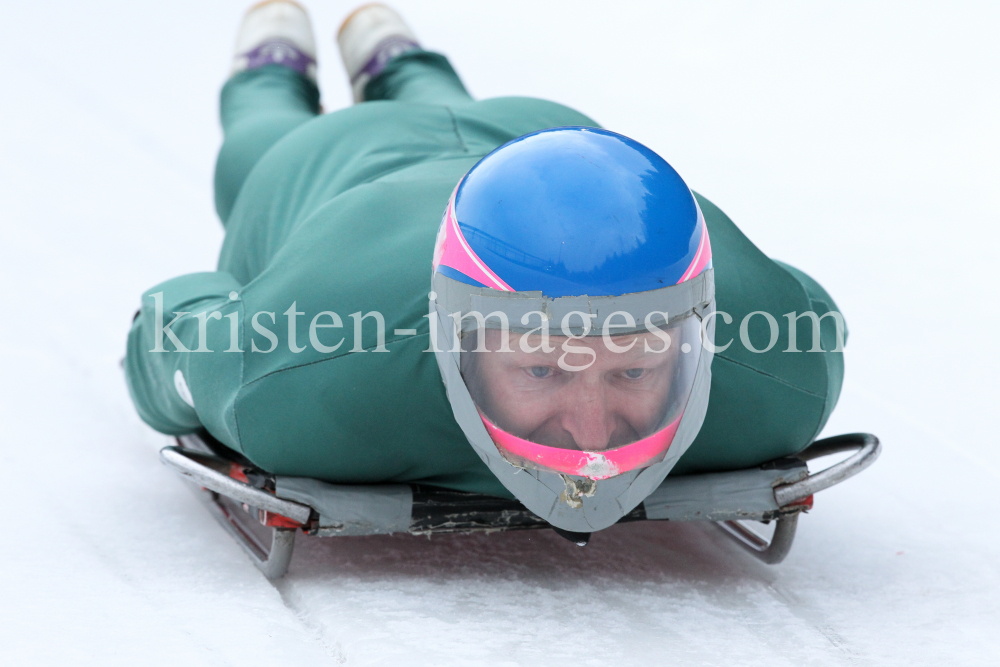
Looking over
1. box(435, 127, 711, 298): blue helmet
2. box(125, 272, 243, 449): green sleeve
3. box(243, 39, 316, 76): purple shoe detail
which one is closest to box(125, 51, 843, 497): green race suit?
box(125, 272, 243, 449): green sleeve

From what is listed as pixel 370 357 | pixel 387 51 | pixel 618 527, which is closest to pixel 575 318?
pixel 370 357

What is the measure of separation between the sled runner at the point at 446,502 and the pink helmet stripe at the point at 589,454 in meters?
0.25

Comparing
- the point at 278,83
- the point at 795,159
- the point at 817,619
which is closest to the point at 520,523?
the point at 817,619

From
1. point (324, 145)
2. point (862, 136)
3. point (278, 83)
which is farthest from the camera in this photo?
point (862, 136)

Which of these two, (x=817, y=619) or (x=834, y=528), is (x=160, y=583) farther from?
(x=834, y=528)

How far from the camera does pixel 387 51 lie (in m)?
3.90

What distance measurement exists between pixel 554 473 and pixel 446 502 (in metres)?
0.33

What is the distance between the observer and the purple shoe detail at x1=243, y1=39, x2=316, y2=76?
3.81 metres

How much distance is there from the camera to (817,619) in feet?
6.27

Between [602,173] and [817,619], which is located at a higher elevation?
[602,173]

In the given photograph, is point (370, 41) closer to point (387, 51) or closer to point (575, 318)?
point (387, 51)

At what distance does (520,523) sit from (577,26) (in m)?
5.29

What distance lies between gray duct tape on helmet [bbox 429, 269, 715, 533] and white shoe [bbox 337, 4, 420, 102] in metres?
2.36

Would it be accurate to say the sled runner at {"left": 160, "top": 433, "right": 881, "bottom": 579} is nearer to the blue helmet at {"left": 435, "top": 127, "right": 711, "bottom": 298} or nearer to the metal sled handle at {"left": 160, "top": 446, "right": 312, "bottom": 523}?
the metal sled handle at {"left": 160, "top": 446, "right": 312, "bottom": 523}
